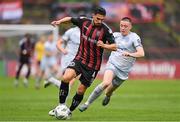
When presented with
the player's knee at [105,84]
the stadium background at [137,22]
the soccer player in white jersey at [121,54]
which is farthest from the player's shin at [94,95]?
the stadium background at [137,22]

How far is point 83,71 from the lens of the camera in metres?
16.7

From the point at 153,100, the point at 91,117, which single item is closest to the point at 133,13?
the point at 153,100

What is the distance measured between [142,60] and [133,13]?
366 centimetres

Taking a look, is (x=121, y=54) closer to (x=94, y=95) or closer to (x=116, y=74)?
(x=116, y=74)

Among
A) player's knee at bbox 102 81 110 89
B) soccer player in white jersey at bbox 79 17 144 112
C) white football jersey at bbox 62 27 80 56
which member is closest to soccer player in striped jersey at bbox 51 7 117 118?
player's knee at bbox 102 81 110 89

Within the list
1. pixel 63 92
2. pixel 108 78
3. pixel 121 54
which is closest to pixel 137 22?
pixel 121 54

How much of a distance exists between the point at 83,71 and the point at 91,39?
0.75 metres

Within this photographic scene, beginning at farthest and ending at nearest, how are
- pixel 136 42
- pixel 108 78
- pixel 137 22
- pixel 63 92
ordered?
pixel 137 22
pixel 136 42
pixel 108 78
pixel 63 92

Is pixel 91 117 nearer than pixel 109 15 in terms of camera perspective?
Yes

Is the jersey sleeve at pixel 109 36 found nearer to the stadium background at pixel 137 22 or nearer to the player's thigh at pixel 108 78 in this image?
the player's thigh at pixel 108 78

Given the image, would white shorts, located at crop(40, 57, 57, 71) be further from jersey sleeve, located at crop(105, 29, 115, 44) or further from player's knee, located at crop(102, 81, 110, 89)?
jersey sleeve, located at crop(105, 29, 115, 44)

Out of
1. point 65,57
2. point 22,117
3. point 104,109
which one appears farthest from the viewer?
point 65,57

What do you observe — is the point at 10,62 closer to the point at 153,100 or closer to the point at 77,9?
the point at 77,9

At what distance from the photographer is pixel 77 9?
150 feet
